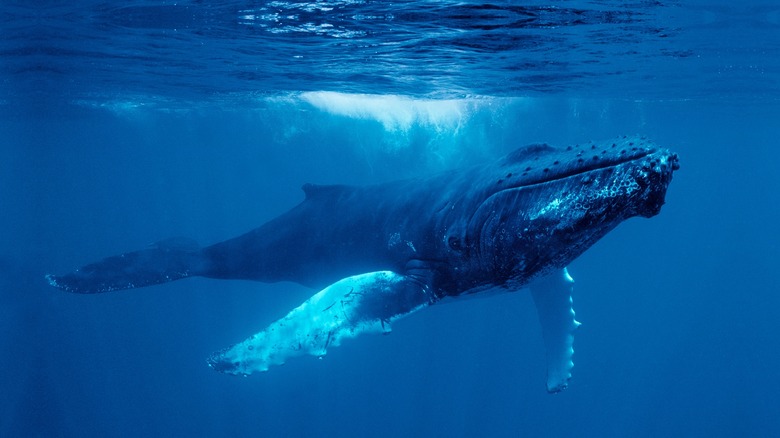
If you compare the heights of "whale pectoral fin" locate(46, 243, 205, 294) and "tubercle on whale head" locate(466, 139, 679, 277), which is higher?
"tubercle on whale head" locate(466, 139, 679, 277)

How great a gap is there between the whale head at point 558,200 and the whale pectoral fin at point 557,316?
→ 385 cm

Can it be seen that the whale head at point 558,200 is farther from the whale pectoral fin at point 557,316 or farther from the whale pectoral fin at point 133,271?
the whale pectoral fin at point 133,271

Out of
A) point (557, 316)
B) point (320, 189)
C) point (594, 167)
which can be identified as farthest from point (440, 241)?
point (557, 316)

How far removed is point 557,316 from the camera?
10.8m

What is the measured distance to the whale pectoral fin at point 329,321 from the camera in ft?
22.5

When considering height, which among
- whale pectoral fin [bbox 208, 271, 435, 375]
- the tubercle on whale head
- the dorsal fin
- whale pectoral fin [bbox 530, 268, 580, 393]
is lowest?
whale pectoral fin [bbox 530, 268, 580, 393]

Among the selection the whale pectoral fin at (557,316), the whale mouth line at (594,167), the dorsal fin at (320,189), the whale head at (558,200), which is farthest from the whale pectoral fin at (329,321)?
the whale pectoral fin at (557,316)

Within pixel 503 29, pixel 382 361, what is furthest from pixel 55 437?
pixel 503 29

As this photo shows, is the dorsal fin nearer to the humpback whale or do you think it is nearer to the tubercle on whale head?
the humpback whale

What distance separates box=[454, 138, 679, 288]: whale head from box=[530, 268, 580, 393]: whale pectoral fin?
385 centimetres

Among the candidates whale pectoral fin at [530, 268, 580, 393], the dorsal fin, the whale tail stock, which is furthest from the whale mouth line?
the whale tail stock

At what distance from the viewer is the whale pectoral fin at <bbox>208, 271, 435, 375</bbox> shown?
684 cm

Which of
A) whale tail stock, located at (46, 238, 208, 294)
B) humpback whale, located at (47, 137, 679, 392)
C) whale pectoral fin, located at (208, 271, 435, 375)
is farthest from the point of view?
whale tail stock, located at (46, 238, 208, 294)

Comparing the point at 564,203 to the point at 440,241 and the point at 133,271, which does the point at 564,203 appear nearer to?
the point at 440,241
